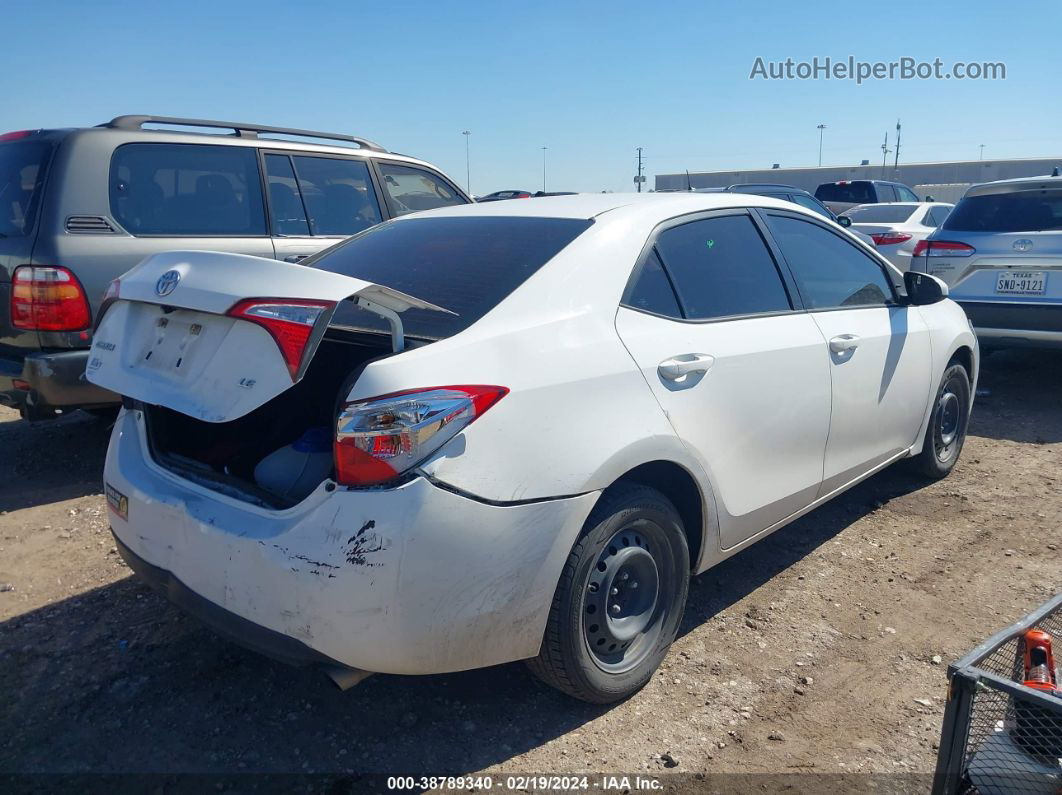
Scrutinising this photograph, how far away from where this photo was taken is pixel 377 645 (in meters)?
2.26

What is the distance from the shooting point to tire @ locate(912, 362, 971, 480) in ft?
15.8

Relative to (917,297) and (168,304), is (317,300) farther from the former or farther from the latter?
(917,297)

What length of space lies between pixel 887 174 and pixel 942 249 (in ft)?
162

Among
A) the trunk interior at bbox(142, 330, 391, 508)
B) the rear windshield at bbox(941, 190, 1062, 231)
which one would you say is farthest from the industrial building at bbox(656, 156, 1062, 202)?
the trunk interior at bbox(142, 330, 391, 508)

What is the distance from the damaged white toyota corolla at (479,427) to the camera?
7.34 feet

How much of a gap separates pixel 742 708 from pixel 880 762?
45 cm

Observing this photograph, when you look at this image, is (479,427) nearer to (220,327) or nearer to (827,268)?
(220,327)

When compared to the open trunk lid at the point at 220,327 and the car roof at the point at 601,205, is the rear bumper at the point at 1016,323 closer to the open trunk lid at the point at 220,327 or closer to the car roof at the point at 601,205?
the car roof at the point at 601,205

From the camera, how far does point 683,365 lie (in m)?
2.89

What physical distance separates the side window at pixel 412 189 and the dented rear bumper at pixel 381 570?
4.57 m

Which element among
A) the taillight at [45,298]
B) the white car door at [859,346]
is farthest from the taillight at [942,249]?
the taillight at [45,298]

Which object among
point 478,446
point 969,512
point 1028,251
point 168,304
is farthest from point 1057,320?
point 168,304

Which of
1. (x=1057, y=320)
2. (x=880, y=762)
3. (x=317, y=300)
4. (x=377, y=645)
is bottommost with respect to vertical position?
(x=880, y=762)

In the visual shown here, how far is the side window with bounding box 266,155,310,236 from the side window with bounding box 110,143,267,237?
0.31 ft
